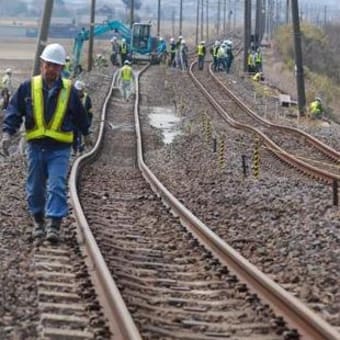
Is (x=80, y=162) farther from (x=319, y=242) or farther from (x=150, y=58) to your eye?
(x=150, y=58)

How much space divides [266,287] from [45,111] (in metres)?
3.12

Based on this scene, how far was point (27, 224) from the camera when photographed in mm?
11664

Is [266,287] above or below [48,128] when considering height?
below

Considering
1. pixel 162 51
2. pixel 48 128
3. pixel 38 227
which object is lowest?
pixel 162 51

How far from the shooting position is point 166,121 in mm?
33750

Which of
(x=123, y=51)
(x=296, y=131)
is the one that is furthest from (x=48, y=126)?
(x=123, y=51)

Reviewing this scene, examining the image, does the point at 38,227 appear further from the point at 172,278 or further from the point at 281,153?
the point at 281,153

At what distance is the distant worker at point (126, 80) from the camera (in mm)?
38031

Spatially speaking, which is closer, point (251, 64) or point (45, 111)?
point (45, 111)

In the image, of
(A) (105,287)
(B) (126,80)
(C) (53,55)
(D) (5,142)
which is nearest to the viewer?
(A) (105,287)

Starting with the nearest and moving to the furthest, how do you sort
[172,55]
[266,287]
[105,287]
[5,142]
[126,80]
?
[105,287]
[266,287]
[5,142]
[126,80]
[172,55]

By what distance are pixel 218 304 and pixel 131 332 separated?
173 centimetres

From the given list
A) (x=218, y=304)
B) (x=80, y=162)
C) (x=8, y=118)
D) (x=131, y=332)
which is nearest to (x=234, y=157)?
(x=80, y=162)

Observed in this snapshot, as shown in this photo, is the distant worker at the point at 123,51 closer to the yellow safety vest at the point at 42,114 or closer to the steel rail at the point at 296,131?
the steel rail at the point at 296,131
